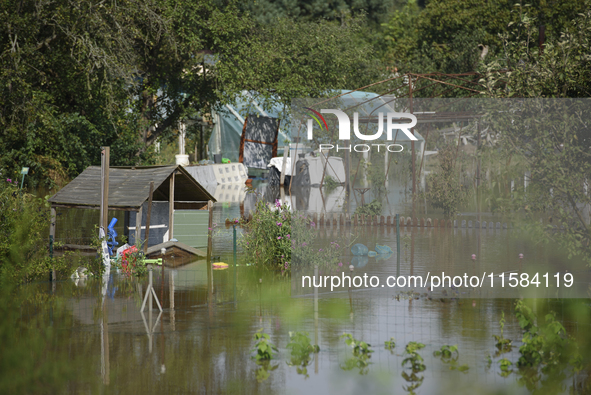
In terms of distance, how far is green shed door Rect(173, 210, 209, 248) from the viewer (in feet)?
44.0

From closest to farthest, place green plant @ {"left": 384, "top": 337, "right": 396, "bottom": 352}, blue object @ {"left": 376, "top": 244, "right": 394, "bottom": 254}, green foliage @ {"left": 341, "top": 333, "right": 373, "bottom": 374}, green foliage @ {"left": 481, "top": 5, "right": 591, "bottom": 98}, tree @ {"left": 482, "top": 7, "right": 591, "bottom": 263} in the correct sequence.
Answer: green foliage @ {"left": 341, "top": 333, "right": 373, "bottom": 374} < green plant @ {"left": 384, "top": 337, "right": 396, "bottom": 352} < tree @ {"left": 482, "top": 7, "right": 591, "bottom": 263} < green foliage @ {"left": 481, "top": 5, "right": 591, "bottom": 98} < blue object @ {"left": 376, "top": 244, "right": 394, "bottom": 254}

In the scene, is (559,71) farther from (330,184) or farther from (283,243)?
(330,184)

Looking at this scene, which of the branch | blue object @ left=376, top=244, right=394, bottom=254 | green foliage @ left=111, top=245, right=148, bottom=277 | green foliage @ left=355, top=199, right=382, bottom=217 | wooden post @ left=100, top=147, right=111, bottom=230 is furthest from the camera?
the branch

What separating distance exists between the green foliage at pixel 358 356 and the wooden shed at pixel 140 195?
606cm

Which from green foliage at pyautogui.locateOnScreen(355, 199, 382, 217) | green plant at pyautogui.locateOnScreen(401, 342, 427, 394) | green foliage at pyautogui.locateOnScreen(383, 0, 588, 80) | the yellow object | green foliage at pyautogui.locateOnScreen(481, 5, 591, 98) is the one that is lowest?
green plant at pyautogui.locateOnScreen(401, 342, 427, 394)

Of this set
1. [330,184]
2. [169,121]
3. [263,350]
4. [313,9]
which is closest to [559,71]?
[263,350]

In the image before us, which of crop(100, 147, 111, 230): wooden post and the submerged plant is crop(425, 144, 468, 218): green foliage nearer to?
crop(100, 147, 111, 230): wooden post

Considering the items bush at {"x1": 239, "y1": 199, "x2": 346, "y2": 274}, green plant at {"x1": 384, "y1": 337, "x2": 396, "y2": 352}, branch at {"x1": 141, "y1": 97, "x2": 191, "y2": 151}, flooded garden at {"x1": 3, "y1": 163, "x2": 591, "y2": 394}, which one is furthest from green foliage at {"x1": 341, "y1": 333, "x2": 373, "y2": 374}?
branch at {"x1": 141, "y1": 97, "x2": 191, "y2": 151}

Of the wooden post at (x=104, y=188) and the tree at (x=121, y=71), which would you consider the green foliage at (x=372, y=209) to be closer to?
the wooden post at (x=104, y=188)

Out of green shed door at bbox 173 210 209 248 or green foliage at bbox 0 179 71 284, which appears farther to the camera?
green shed door at bbox 173 210 209 248

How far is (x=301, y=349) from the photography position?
6.80 m

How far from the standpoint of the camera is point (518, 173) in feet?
32.6

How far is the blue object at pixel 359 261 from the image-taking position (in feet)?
39.3

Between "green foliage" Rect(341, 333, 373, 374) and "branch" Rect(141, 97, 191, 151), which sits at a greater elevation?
"branch" Rect(141, 97, 191, 151)
